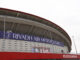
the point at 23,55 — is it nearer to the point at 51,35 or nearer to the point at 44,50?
the point at 44,50

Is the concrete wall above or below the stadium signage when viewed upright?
below

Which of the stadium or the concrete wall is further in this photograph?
the concrete wall

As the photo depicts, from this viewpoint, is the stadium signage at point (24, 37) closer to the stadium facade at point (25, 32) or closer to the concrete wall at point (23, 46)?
the stadium facade at point (25, 32)

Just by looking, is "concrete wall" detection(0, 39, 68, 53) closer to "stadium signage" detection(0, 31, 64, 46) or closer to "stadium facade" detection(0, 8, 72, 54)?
"stadium facade" detection(0, 8, 72, 54)

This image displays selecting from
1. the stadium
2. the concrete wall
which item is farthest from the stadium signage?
the concrete wall

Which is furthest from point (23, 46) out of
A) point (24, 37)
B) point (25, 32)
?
point (25, 32)

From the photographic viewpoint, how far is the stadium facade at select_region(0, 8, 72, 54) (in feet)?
56.4

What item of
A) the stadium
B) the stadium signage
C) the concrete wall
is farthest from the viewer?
the stadium signage

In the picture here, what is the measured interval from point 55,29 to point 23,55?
15.0 metres

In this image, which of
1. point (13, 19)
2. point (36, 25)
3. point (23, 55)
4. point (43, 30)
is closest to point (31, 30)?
point (36, 25)

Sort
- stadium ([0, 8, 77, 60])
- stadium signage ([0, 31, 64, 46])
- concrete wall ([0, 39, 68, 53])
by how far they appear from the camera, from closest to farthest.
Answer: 1. stadium ([0, 8, 77, 60])
2. concrete wall ([0, 39, 68, 53])
3. stadium signage ([0, 31, 64, 46])

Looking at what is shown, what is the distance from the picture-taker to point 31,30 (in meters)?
21.2

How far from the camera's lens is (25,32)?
20875 millimetres

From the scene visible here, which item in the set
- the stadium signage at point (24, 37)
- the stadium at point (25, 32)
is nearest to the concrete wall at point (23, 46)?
the stadium at point (25, 32)
